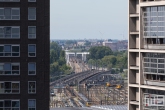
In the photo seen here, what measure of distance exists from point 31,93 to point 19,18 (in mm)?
4839

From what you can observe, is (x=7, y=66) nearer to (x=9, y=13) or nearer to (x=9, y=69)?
(x=9, y=69)

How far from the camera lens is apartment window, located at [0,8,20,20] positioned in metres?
51.6

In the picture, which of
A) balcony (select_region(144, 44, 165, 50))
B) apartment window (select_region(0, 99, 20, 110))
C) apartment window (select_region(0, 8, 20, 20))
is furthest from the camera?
apartment window (select_region(0, 8, 20, 20))

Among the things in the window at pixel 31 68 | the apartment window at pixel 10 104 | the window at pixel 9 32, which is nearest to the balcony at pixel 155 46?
the window at pixel 31 68

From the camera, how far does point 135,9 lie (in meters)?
37.5

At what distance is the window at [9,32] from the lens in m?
51.7

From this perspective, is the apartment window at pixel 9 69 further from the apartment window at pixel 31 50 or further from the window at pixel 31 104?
the window at pixel 31 104

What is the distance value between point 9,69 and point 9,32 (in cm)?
236

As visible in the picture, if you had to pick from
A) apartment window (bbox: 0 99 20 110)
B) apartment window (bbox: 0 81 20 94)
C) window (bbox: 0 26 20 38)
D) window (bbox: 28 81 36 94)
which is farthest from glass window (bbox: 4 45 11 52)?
apartment window (bbox: 0 99 20 110)

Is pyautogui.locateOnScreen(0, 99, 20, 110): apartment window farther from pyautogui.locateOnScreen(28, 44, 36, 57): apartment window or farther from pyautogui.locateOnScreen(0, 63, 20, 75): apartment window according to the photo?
pyautogui.locateOnScreen(28, 44, 36, 57): apartment window

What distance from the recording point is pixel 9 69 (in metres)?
51.9

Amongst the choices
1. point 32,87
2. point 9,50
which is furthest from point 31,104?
point 9,50

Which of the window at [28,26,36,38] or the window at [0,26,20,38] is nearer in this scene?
the window at [0,26,20,38]

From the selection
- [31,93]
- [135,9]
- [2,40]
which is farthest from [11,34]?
[135,9]
